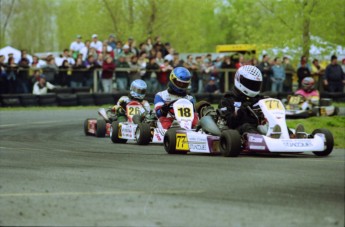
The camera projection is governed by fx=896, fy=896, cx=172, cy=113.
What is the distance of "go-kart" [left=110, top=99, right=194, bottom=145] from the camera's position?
11727mm

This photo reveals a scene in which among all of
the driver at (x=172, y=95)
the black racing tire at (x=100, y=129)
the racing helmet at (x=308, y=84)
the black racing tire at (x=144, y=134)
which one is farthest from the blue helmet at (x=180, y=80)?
the racing helmet at (x=308, y=84)

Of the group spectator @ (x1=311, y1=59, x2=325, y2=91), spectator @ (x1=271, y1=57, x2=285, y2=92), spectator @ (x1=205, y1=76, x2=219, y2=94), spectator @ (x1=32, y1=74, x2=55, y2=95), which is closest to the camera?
spectator @ (x1=32, y1=74, x2=55, y2=95)

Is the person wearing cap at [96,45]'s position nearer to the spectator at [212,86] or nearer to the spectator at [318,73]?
the spectator at [212,86]

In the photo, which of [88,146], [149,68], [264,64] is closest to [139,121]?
[88,146]

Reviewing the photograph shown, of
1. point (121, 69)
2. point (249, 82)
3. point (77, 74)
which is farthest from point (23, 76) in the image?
point (249, 82)

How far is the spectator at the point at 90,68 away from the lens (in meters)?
24.5

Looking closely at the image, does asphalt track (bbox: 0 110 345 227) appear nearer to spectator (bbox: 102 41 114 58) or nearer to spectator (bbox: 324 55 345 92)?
spectator (bbox: 102 41 114 58)

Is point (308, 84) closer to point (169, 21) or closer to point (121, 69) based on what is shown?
point (121, 69)

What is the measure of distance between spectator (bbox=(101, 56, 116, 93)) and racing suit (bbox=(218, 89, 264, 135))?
13211 millimetres

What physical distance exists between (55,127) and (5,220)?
11.7 m

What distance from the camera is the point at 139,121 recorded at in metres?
13.5

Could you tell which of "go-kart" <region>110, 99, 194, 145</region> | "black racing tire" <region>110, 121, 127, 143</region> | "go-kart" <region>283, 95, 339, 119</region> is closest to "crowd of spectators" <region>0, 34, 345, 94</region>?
"go-kart" <region>283, 95, 339, 119</region>

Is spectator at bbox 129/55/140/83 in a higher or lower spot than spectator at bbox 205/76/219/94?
higher

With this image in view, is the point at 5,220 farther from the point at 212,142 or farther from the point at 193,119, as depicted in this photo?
the point at 193,119
